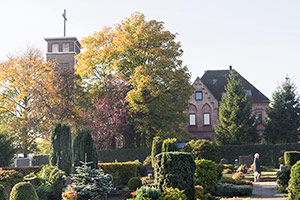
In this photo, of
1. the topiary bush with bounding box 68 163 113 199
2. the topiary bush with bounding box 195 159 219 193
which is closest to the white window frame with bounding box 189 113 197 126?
the topiary bush with bounding box 195 159 219 193

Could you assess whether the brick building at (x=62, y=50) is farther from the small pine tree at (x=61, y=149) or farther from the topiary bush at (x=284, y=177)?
the topiary bush at (x=284, y=177)

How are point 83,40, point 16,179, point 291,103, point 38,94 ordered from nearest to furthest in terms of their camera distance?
point 16,179 < point 38,94 < point 83,40 < point 291,103

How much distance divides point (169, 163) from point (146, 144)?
1200 inches

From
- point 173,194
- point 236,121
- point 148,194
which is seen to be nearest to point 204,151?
point 173,194

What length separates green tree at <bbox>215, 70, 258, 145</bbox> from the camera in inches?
1925

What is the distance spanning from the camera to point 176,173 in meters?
16.5

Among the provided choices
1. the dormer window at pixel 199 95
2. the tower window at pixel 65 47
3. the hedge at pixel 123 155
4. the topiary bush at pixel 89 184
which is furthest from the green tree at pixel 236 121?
the topiary bush at pixel 89 184

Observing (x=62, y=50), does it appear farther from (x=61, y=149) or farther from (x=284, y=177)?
(x=284, y=177)

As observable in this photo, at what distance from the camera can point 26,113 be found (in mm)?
42094

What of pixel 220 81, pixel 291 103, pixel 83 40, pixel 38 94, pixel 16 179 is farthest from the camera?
pixel 220 81

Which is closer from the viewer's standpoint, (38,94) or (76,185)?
(76,185)

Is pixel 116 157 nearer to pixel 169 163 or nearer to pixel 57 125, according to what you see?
pixel 57 125

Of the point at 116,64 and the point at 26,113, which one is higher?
the point at 116,64

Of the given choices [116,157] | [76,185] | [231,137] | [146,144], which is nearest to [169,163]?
[76,185]
